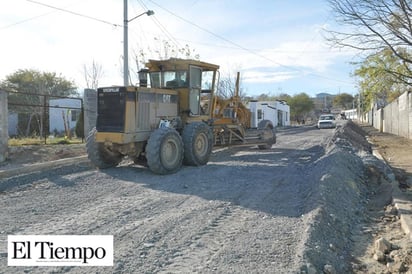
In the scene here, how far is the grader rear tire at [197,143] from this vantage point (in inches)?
425

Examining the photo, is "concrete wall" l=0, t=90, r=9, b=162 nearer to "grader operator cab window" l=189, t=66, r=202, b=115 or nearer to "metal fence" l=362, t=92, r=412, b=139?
"grader operator cab window" l=189, t=66, r=202, b=115

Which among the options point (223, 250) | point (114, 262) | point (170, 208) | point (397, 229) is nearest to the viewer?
point (114, 262)

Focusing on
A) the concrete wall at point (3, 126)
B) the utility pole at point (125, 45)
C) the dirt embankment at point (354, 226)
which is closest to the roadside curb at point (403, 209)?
the dirt embankment at point (354, 226)

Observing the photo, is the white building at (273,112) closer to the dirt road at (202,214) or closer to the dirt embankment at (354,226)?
the dirt embankment at (354,226)

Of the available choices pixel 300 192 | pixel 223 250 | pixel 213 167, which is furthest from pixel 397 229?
pixel 213 167

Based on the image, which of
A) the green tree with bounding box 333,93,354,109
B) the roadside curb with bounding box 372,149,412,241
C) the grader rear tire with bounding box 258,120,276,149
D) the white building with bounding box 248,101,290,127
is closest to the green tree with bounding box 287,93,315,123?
the white building with bounding box 248,101,290,127

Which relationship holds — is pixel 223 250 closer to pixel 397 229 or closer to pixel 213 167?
pixel 397 229

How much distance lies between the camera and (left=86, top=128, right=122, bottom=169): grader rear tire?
10.3 meters

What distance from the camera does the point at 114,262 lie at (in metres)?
4.30

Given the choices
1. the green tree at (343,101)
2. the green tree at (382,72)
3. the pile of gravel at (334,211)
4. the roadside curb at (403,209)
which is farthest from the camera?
the green tree at (343,101)

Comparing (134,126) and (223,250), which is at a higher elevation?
(134,126)

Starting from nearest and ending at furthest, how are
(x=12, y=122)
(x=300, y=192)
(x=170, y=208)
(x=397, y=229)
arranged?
(x=397, y=229) → (x=170, y=208) → (x=300, y=192) → (x=12, y=122)

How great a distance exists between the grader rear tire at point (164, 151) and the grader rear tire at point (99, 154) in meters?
1.48

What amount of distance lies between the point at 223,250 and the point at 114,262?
1233 mm
